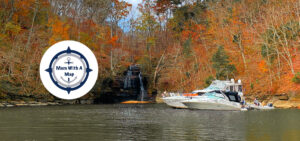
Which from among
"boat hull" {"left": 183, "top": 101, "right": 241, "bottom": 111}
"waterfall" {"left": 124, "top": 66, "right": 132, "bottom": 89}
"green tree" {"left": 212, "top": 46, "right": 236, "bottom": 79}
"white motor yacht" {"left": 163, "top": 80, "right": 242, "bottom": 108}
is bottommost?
"boat hull" {"left": 183, "top": 101, "right": 241, "bottom": 111}

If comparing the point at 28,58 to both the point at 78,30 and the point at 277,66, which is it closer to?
the point at 78,30

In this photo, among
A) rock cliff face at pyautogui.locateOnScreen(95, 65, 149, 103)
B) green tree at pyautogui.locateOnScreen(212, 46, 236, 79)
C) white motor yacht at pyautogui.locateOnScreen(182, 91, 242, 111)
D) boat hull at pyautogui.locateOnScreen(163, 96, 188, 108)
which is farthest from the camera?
rock cliff face at pyautogui.locateOnScreen(95, 65, 149, 103)

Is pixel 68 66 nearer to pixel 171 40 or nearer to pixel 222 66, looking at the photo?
pixel 222 66

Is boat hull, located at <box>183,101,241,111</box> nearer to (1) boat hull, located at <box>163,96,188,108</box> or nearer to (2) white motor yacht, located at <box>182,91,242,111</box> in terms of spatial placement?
(2) white motor yacht, located at <box>182,91,242,111</box>

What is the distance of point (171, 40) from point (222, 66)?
A: 28388mm

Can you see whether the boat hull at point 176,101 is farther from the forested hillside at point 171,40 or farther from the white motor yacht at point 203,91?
the forested hillside at point 171,40

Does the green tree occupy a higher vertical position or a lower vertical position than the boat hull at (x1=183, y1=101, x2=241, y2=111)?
higher

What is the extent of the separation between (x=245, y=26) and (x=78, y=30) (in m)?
33.7

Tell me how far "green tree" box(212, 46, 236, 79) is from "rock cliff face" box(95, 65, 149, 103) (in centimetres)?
1642

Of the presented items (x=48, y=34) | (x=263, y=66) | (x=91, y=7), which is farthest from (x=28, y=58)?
(x=263, y=66)

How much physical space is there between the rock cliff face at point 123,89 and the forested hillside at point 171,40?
1.38 metres

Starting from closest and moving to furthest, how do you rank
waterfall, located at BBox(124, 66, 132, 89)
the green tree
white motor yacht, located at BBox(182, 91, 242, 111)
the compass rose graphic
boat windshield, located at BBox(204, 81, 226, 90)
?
1. the compass rose graphic
2. white motor yacht, located at BBox(182, 91, 242, 111)
3. boat windshield, located at BBox(204, 81, 226, 90)
4. the green tree
5. waterfall, located at BBox(124, 66, 132, 89)

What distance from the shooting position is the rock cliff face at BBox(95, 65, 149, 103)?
234 ft

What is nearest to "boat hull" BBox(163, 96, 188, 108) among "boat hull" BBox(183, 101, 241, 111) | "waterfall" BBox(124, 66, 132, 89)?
"boat hull" BBox(183, 101, 241, 111)
